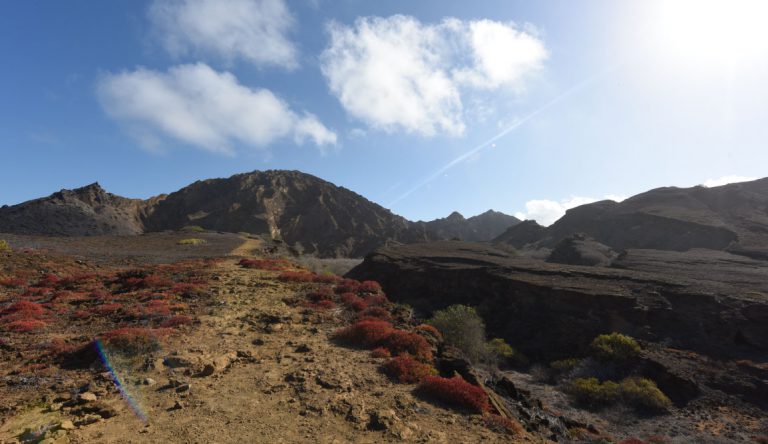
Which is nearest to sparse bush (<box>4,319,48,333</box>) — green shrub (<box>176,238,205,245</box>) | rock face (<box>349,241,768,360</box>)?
rock face (<box>349,241,768,360</box>)

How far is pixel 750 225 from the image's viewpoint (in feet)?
199

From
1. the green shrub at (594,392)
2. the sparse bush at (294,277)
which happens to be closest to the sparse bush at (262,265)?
the sparse bush at (294,277)

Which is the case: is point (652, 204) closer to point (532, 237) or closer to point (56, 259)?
point (532, 237)

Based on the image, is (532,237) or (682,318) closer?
(682,318)

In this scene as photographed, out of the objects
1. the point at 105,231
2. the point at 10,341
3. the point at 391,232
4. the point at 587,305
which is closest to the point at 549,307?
the point at 587,305

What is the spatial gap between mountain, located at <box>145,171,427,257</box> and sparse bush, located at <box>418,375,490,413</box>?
306ft

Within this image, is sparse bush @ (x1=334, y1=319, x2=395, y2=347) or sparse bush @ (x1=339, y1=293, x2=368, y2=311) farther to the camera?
sparse bush @ (x1=339, y1=293, x2=368, y2=311)

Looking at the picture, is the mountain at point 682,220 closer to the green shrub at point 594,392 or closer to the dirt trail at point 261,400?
the green shrub at point 594,392

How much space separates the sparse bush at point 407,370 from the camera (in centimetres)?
926

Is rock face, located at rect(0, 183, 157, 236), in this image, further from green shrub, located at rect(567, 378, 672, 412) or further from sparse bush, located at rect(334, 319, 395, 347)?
green shrub, located at rect(567, 378, 672, 412)

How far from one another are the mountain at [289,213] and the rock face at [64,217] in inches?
965

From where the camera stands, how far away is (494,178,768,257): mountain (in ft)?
193

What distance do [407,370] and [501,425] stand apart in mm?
2623

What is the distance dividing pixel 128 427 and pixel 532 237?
118m
